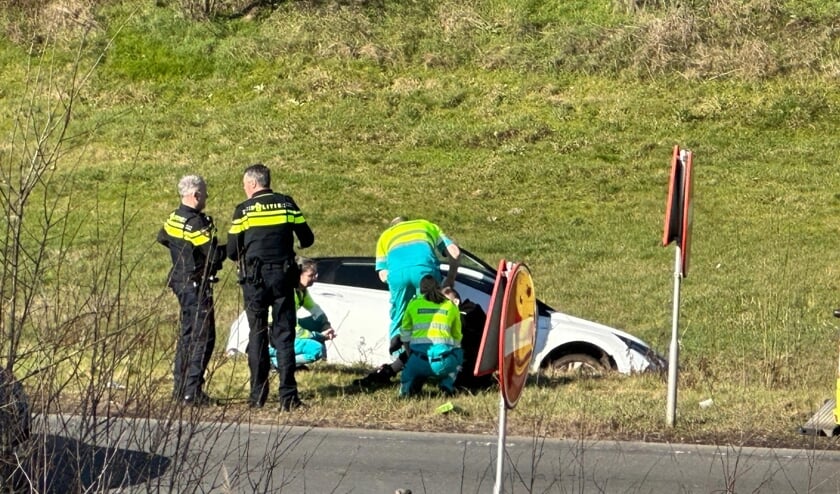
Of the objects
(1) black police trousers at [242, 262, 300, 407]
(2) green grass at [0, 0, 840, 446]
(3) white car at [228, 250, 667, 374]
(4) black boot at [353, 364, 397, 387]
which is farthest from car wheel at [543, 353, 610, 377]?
(2) green grass at [0, 0, 840, 446]

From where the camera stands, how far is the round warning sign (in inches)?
225

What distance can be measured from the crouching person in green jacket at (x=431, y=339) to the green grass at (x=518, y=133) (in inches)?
207

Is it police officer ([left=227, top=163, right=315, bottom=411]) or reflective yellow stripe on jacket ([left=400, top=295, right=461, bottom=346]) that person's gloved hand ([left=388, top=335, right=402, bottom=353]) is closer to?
reflective yellow stripe on jacket ([left=400, top=295, right=461, bottom=346])

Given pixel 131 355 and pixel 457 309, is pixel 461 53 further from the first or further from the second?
pixel 131 355

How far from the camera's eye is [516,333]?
5.90 m

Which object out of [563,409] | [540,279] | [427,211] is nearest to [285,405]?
[563,409]

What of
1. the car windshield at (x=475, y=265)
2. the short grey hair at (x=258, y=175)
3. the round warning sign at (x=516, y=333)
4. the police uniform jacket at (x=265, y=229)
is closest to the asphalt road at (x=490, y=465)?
the round warning sign at (x=516, y=333)

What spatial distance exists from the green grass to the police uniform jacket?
5772mm

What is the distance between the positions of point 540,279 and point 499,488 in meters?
14.3

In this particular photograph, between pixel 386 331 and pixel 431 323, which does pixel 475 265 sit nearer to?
pixel 386 331

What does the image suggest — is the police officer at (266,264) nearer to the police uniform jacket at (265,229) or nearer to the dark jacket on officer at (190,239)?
the police uniform jacket at (265,229)

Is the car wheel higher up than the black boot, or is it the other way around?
the car wheel

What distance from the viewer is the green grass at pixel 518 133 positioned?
2055cm

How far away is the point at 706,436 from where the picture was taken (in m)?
9.93
